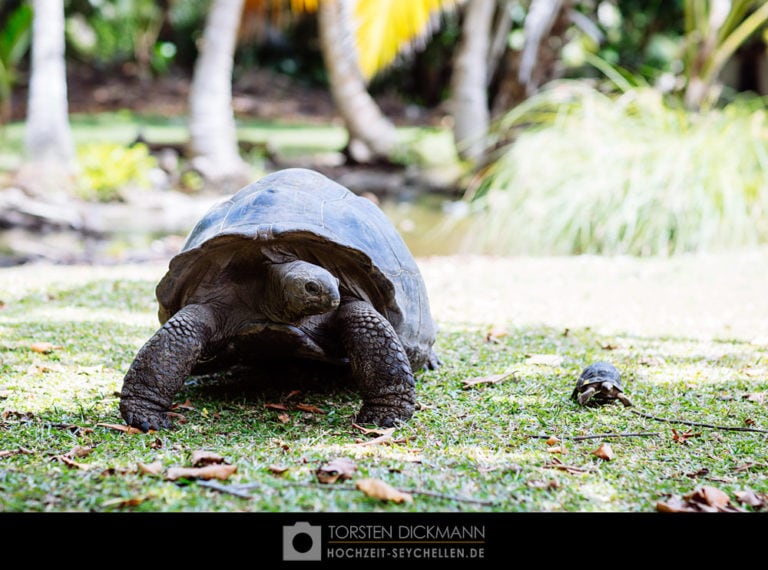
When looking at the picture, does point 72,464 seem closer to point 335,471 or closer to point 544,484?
point 335,471

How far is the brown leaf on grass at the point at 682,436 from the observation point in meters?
2.72

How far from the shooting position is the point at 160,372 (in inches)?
110

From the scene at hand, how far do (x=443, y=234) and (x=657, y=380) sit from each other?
17.3 feet

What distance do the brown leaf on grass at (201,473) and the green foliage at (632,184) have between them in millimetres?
5324

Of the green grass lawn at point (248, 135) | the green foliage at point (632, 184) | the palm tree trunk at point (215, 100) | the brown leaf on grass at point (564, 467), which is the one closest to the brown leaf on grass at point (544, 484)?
the brown leaf on grass at point (564, 467)

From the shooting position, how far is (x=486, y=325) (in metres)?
4.50

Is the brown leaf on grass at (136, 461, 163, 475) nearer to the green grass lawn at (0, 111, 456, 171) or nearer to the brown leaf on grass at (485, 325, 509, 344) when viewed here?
the brown leaf on grass at (485, 325, 509, 344)

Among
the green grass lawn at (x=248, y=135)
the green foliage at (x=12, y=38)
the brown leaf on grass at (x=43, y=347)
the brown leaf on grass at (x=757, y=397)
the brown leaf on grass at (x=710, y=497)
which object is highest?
the green foliage at (x=12, y=38)

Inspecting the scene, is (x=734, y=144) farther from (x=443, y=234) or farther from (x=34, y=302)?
(x=34, y=302)
